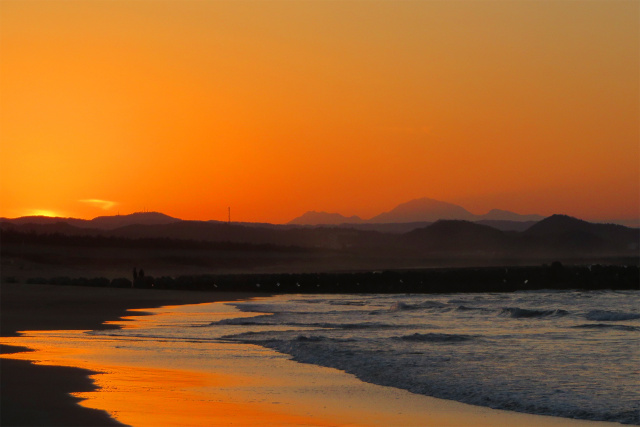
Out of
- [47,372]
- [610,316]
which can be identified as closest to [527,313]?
[610,316]

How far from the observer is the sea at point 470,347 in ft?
40.0

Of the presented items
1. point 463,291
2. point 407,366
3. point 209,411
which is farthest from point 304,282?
point 209,411

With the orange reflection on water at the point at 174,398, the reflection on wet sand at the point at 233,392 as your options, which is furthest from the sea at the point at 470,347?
the orange reflection on water at the point at 174,398

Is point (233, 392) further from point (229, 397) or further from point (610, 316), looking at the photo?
point (610, 316)

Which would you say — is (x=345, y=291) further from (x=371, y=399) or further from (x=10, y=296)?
(x=371, y=399)

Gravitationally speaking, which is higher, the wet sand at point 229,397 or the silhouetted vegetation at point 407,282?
the silhouetted vegetation at point 407,282

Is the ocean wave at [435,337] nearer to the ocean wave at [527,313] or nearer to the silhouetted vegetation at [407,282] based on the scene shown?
the ocean wave at [527,313]

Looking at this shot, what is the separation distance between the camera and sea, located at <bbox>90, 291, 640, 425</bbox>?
12188mm

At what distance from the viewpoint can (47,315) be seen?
1070 inches

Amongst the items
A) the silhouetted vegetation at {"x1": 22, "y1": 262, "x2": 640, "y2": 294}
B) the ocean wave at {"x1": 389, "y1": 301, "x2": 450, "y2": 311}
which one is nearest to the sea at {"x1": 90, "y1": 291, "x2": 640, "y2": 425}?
the ocean wave at {"x1": 389, "y1": 301, "x2": 450, "y2": 311}

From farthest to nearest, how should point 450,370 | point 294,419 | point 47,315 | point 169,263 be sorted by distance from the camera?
1. point 169,263
2. point 47,315
3. point 450,370
4. point 294,419

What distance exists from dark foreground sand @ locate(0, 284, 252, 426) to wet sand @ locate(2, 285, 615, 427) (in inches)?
1.1

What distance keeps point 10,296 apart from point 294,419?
95.1 feet

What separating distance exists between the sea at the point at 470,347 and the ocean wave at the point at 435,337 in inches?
0.9
